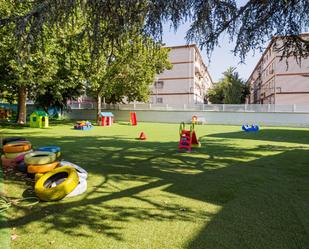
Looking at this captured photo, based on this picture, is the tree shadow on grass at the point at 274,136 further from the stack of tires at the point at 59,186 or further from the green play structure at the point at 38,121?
the green play structure at the point at 38,121

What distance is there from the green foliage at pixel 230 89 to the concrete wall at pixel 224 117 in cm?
1327

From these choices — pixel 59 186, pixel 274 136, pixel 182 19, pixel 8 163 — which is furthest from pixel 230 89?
pixel 59 186

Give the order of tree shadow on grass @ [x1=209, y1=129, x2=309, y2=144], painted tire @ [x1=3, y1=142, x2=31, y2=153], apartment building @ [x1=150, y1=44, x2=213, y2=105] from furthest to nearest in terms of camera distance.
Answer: apartment building @ [x1=150, y1=44, x2=213, y2=105] < tree shadow on grass @ [x1=209, y1=129, x2=309, y2=144] < painted tire @ [x1=3, y1=142, x2=31, y2=153]

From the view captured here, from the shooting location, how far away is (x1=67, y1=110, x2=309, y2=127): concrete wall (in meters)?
23.3

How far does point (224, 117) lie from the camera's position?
2562 centimetres

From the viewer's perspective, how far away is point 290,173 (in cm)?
A: 620

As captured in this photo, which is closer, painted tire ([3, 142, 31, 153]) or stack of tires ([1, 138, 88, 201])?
stack of tires ([1, 138, 88, 201])

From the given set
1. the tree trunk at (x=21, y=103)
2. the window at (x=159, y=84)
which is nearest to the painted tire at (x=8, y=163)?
the tree trunk at (x=21, y=103)

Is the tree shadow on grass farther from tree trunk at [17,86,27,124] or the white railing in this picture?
tree trunk at [17,86,27,124]

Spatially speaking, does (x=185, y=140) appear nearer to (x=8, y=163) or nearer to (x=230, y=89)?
(x=8, y=163)

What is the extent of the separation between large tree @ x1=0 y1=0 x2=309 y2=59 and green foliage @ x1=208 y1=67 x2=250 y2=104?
32.0 m

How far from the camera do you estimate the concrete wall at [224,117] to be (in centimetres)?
2331

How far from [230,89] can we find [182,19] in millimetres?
35086

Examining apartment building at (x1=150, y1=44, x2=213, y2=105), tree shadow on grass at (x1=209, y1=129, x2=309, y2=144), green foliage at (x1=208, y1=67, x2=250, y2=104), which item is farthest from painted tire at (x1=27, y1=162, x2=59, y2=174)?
green foliage at (x1=208, y1=67, x2=250, y2=104)
